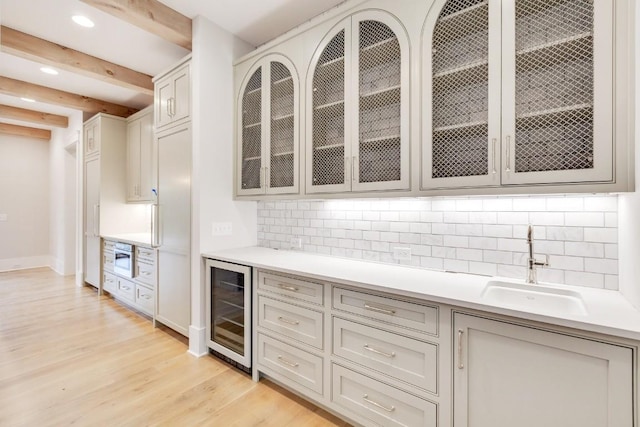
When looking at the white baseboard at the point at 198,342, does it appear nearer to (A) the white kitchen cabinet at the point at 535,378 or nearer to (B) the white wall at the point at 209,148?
(B) the white wall at the point at 209,148

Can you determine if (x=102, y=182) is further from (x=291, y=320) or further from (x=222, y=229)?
(x=291, y=320)

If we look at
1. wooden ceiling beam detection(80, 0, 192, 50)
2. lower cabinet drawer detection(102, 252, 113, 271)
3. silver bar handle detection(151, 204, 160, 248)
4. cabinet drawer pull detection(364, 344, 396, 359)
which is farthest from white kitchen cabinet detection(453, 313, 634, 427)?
lower cabinet drawer detection(102, 252, 113, 271)

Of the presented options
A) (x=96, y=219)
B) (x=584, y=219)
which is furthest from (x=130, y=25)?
(x=584, y=219)

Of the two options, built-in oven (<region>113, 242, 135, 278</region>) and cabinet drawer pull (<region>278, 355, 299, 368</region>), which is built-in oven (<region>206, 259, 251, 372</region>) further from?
built-in oven (<region>113, 242, 135, 278</region>)

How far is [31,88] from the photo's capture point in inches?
160

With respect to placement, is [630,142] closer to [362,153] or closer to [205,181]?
[362,153]

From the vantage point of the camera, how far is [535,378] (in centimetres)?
124

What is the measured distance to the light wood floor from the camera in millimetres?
1935

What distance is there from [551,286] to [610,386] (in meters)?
0.58

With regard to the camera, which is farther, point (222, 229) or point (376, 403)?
point (222, 229)

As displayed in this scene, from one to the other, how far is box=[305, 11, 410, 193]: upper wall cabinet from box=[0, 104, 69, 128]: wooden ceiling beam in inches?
220

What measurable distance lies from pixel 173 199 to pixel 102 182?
229cm

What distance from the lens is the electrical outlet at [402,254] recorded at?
2.16 metres

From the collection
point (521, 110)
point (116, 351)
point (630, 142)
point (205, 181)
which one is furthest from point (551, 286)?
point (116, 351)
